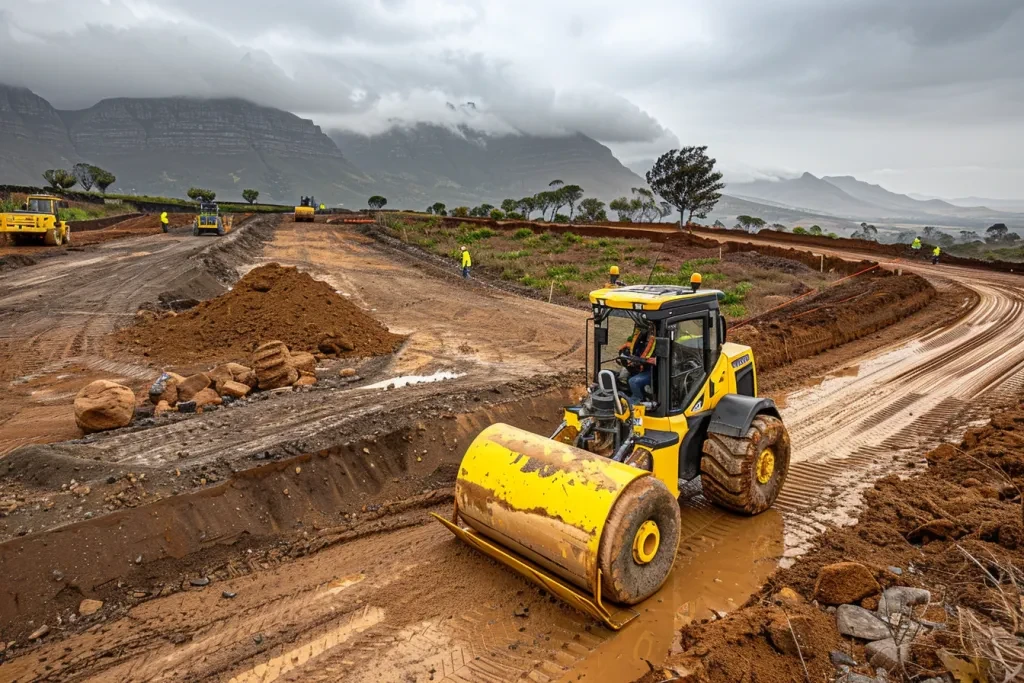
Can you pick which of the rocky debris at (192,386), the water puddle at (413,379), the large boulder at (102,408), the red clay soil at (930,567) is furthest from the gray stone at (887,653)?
the rocky debris at (192,386)

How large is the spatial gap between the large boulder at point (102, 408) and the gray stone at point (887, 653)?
9.69 metres

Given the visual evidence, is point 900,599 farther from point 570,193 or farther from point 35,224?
point 570,193

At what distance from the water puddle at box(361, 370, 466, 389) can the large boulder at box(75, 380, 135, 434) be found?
3773 mm

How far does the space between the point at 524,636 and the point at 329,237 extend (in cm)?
3664

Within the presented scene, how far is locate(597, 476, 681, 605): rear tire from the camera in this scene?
4.62 meters

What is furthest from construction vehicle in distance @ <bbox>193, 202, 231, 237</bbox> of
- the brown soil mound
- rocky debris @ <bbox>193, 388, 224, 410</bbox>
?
rocky debris @ <bbox>193, 388, 224, 410</bbox>

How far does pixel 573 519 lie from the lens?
4.73 meters

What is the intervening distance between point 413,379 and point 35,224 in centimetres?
2679

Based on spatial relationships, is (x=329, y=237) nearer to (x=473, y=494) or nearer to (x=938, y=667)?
(x=473, y=494)

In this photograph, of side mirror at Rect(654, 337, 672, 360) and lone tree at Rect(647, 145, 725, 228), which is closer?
side mirror at Rect(654, 337, 672, 360)

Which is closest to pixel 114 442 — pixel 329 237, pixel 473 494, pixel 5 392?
pixel 5 392

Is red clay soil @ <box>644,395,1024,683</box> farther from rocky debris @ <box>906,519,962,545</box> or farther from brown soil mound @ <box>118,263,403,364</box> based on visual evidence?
brown soil mound @ <box>118,263,403,364</box>

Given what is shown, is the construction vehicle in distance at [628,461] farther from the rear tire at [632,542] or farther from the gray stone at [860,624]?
the gray stone at [860,624]

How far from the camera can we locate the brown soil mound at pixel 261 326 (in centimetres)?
1316
